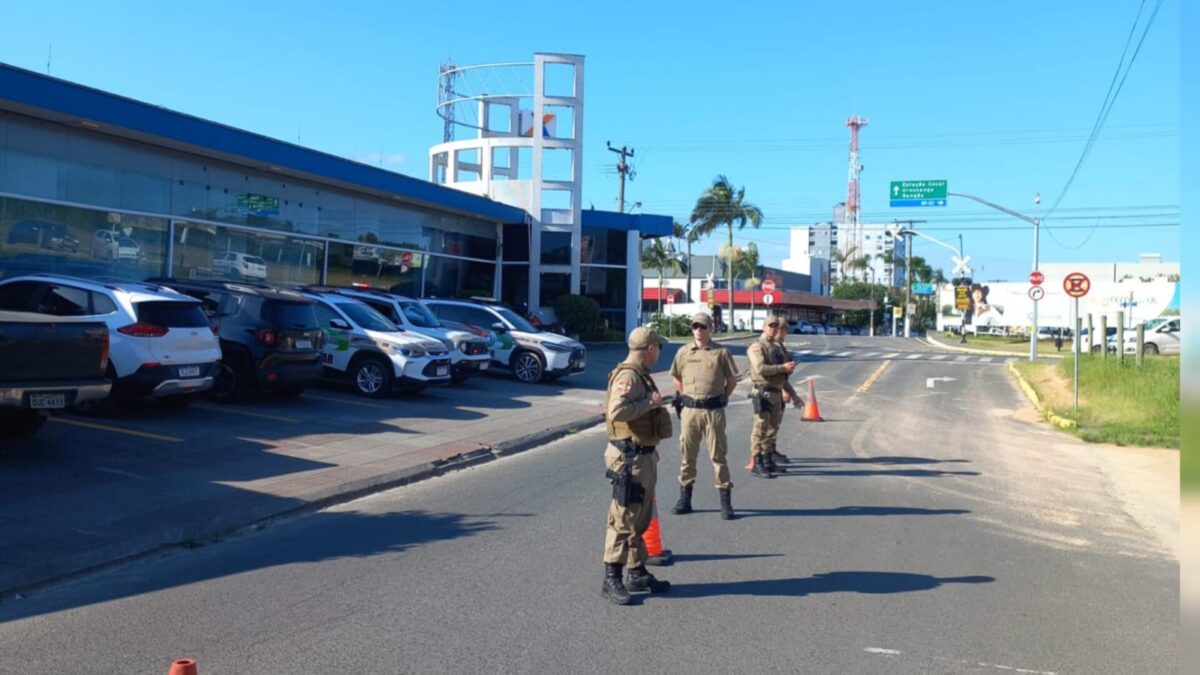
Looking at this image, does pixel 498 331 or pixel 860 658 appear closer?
pixel 860 658

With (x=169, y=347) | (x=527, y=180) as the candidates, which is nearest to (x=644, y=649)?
(x=169, y=347)

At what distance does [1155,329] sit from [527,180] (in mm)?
29301

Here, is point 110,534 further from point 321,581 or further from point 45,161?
point 45,161

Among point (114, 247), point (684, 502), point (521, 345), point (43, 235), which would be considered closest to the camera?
point (684, 502)

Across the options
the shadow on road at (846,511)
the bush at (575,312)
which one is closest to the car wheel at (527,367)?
the shadow on road at (846,511)

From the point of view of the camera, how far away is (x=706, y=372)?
9.22 meters

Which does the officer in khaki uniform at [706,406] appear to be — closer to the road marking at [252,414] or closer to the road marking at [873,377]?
the road marking at [252,414]

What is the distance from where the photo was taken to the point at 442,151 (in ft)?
133

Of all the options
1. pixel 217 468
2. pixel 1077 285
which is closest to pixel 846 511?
pixel 217 468

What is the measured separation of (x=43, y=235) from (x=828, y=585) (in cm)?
1673

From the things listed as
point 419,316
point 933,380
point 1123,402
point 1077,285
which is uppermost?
point 1077,285

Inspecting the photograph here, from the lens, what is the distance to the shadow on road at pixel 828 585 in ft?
22.5

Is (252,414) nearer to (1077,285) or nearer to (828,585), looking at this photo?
(828,585)

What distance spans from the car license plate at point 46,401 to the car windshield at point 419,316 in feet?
33.6
